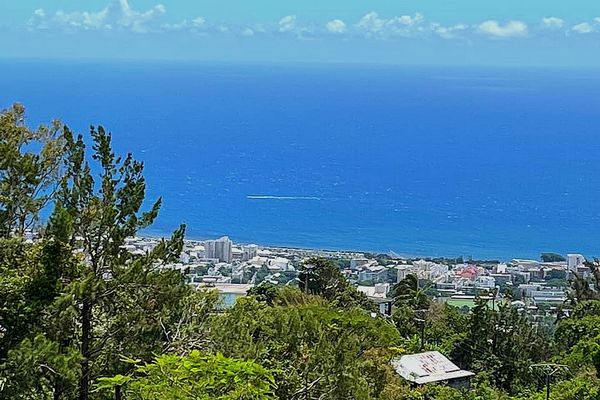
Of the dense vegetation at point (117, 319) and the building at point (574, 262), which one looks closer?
the dense vegetation at point (117, 319)

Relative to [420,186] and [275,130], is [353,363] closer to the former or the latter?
[420,186]

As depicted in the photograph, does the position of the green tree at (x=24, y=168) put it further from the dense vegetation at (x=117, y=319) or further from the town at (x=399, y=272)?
the town at (x=399, y=272)

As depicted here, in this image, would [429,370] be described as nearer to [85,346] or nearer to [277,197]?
[85,346]

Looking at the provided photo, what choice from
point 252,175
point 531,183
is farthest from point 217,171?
point 531,183

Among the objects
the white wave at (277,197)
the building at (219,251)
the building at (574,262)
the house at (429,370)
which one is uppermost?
the house at (429,370)

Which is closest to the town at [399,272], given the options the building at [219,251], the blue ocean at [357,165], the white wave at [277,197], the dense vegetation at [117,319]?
the building at [219,251]

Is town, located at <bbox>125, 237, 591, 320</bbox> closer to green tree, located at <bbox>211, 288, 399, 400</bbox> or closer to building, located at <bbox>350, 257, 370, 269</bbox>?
building, located at <bbox>350, 257, 370, 269</bbox>
